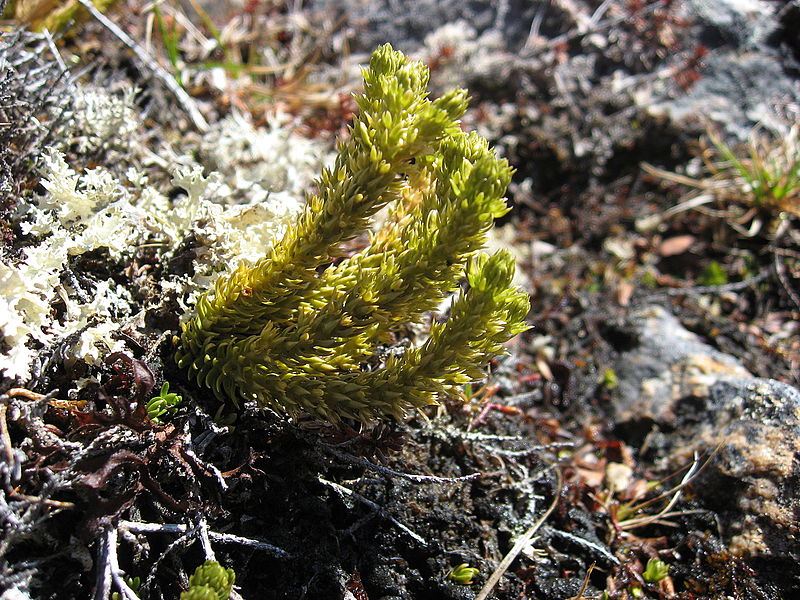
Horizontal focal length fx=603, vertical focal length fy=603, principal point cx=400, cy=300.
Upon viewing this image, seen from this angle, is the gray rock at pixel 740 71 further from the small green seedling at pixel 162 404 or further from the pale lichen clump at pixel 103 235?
the small green seedling at pixel 162 404

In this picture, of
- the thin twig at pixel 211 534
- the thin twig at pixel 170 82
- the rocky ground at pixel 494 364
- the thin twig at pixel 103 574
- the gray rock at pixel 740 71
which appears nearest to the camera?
the thin twig at pixel 103 574

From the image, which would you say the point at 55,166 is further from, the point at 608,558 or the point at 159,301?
the point at 608,558

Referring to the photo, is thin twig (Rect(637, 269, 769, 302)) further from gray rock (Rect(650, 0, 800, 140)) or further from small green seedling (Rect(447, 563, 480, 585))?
small green seedling (Rect(447, 563, 480, 585))

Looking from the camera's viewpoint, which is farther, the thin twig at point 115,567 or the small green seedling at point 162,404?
the small green seedling at point 162,404

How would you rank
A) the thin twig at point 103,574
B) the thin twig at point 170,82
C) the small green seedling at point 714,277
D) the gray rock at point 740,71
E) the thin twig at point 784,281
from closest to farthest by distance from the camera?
the thin twig at point 103,574, the thin twig at point 170,82, the thin twig at point 784,281, the small green seedling at point 714,277, the gray rock at point 740,71

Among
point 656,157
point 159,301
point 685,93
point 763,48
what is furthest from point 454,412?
point 763,48

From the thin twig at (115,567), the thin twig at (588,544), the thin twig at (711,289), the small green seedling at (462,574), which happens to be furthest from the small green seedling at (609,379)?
the thin twig at (115,567)

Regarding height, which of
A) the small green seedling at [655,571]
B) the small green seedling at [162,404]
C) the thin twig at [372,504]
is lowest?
the small green seedling at [655,571]

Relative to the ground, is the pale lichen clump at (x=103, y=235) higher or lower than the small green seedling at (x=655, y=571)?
higher

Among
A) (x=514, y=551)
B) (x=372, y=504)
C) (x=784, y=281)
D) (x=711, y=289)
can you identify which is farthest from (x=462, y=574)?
(x=784, y=281)
